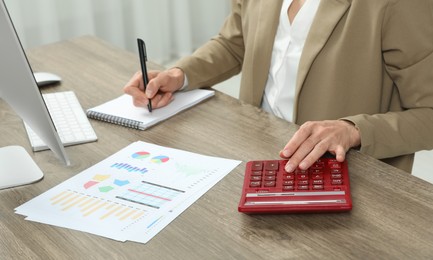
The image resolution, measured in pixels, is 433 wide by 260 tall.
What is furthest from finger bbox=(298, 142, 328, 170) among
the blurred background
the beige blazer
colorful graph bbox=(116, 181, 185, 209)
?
the blurred background

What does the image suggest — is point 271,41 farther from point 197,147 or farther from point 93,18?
point 93,18

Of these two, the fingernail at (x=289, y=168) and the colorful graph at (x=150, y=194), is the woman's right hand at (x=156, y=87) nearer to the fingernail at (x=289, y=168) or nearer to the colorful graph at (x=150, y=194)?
the colorful graph at (x=150, y=194)

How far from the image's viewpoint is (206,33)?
412 cm

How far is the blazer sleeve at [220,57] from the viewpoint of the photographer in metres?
1.75

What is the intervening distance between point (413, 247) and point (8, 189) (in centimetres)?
75

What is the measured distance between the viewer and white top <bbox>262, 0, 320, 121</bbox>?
1631 mm

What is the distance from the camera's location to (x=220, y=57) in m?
1.86

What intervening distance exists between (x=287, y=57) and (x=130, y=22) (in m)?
2.19

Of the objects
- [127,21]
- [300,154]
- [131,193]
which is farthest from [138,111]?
[127,21]

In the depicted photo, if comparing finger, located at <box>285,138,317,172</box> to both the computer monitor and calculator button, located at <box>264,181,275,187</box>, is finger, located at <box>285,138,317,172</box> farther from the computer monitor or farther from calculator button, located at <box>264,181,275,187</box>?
the computer monitor

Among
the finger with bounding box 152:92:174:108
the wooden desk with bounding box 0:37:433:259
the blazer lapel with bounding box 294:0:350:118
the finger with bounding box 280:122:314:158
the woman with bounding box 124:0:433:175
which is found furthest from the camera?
the finger with bounding box 152:92:174:108

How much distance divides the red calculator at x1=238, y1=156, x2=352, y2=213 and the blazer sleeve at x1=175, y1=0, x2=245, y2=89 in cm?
51

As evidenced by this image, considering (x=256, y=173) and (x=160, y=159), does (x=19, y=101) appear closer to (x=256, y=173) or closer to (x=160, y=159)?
(x=160, y=159)

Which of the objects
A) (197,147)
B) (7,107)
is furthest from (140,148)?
(7,107)
